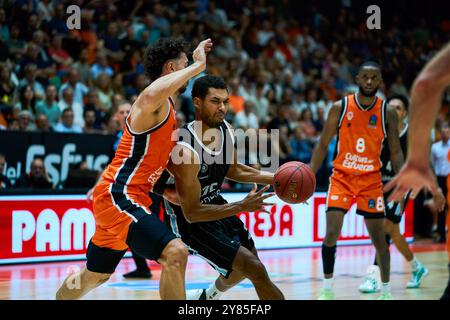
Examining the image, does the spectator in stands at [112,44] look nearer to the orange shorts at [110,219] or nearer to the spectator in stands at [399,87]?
the spectator in stands at [399,87]

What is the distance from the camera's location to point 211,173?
529cm

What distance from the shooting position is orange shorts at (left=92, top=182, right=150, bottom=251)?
15.6ft

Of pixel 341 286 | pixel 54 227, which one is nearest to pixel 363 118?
pixel 341 286

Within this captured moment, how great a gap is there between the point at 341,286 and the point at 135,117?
4.15 m

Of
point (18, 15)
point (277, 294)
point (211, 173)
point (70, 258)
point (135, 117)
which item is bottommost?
point (70, 258)

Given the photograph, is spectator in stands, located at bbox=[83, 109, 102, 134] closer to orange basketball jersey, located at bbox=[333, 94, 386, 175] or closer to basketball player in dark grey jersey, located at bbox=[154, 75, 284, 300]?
orange basketball jersey, located at bbox=[333, 94, 386, 175]

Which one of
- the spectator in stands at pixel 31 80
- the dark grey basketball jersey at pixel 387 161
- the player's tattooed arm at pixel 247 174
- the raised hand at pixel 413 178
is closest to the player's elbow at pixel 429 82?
the raised hand at pixel 413 178

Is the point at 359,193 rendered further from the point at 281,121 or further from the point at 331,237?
the point at 281,121

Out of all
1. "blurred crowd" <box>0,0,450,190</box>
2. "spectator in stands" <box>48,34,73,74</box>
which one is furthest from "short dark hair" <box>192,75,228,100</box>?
"spectator in stands" <box>48,34,73,74</box>

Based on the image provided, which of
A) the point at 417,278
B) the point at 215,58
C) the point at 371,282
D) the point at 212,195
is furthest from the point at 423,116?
the point at 215,58

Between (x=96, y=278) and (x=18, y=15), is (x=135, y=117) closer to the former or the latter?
(x=96, y=278)

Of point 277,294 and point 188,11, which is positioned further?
point 188,11

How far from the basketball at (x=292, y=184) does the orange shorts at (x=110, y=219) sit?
35.7 inches

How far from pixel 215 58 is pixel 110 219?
34.4ft
